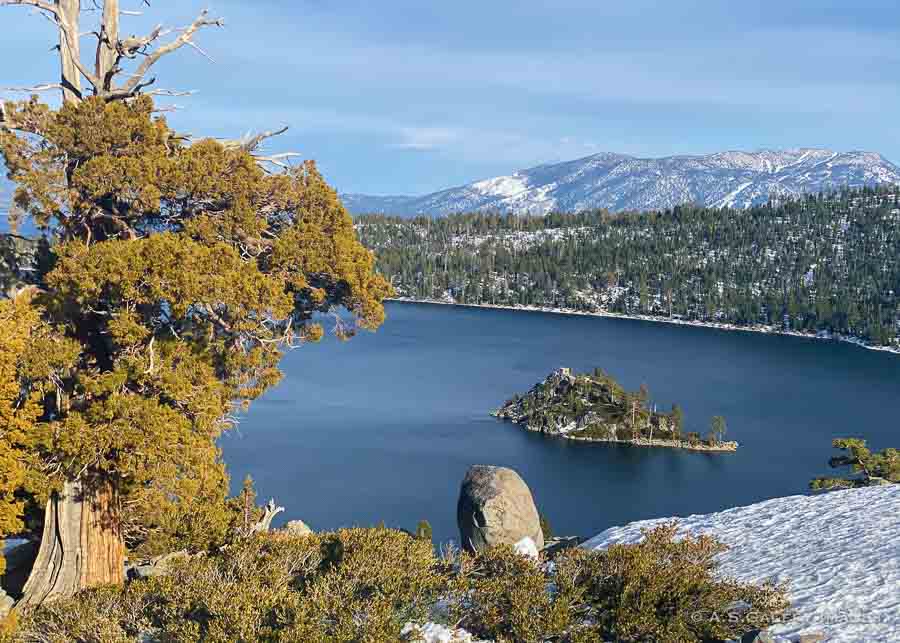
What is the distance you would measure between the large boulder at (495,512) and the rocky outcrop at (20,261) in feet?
46.5

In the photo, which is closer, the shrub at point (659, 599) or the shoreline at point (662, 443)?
the shrub at point (659, 599)

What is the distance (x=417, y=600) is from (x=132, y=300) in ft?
28.7

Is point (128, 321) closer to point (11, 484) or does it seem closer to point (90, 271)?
point (90, 271)

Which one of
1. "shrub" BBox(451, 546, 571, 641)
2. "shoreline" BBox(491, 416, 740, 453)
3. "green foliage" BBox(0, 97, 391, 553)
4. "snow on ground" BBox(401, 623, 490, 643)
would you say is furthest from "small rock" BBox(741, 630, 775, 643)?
"shoreline" BBox(491, 416, 740, 453)

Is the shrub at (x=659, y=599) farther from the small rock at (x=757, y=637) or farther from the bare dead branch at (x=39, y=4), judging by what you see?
the bare dead branch at (x=39, y=4)

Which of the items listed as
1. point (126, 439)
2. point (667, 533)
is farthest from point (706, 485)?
point (126, 439)

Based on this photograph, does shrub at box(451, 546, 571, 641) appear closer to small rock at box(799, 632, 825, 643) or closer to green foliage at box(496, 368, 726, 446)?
small rock at box(799, 632, 825, 643)

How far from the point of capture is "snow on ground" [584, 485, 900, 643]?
1485 cm

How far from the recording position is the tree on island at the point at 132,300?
17.1 meters

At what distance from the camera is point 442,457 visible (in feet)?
292

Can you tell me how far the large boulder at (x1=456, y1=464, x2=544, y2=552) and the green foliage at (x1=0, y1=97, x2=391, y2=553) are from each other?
24.2ft

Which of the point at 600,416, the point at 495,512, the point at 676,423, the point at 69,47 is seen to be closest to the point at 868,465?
the point at 495,512

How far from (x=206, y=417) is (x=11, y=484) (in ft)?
13.4

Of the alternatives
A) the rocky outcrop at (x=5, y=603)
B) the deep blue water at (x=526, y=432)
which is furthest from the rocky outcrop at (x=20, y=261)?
the deep blue water at (x=526, y=432)
